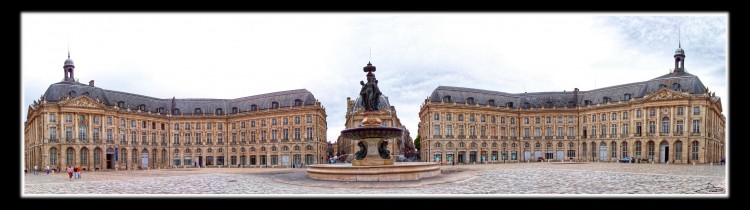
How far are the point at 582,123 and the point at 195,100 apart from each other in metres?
64.3

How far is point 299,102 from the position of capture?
230 feet

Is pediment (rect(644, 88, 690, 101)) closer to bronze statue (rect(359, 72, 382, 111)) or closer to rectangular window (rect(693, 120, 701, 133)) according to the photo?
rectangular window (rect(693, 120, 701, 133))

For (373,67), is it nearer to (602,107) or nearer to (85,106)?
(85,106)

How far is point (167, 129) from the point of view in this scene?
71688 millimetres

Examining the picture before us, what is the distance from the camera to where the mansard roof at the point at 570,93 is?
62562 millimetres

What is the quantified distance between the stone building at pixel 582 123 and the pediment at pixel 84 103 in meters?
46.9

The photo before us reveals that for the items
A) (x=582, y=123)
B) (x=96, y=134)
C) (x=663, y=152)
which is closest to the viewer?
(x=96, y=134)

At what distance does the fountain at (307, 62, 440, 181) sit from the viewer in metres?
20.4

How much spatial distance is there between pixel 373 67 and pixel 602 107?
191ft

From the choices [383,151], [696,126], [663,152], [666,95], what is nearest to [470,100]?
[666,95]

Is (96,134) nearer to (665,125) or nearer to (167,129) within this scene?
(167,129)

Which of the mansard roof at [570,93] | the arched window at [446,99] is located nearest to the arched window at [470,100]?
the mansard roof at [570,93]

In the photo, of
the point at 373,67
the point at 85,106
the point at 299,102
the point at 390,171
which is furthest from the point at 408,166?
the point at 85,106

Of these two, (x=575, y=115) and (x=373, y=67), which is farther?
(x=575, y=115)
